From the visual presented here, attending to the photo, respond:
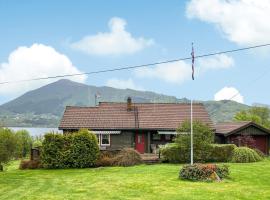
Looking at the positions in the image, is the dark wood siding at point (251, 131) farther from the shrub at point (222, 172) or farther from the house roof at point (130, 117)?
the shrub at point (222, 172)

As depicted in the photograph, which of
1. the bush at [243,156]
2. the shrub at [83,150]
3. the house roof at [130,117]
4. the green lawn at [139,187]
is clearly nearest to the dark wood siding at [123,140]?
the house roof at [130,117]

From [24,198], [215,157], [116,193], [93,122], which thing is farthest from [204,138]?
[24,198]

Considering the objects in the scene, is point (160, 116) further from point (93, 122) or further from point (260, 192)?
point (260, 192)

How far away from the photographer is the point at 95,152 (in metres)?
36.2

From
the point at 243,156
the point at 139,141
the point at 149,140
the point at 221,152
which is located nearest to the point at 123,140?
the point at 139,141

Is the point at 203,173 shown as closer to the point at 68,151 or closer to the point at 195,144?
the point at 195,144

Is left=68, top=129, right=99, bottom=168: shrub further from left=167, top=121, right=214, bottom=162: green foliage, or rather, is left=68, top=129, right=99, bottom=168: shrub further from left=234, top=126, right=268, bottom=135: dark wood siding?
left=234, top=126, right=268, bottom=135: dark wood siding

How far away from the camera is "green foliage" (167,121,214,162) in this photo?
36.4 m

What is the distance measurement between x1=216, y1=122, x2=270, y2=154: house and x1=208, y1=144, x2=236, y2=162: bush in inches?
261

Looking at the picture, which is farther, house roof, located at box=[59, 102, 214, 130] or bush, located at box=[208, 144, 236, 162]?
house roof, located at box=[59, 102, 214, 130]

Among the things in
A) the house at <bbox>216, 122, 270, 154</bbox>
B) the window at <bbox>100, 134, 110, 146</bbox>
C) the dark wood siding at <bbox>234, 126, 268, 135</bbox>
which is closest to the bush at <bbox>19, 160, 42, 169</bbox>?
the window at <bbox>100, 134, 110, 146</bbox>

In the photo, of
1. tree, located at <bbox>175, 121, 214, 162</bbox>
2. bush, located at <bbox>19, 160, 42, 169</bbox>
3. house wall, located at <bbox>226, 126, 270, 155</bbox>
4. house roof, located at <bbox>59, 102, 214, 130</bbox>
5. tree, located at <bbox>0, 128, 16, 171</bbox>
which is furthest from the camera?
house roof, located at <bbox>59, 102, 214, 130</bbox>

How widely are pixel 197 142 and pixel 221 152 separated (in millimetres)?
2438

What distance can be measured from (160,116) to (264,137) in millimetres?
11025
